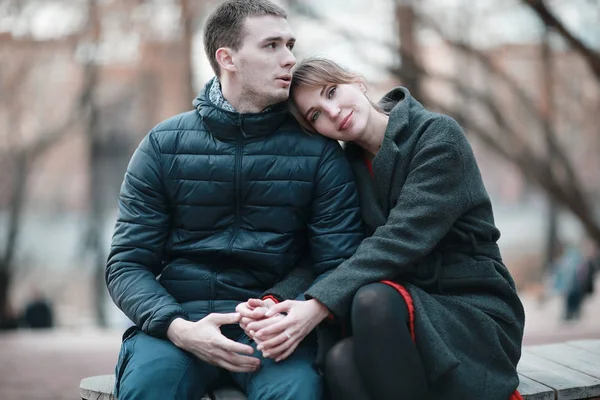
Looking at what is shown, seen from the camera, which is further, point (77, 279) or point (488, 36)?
point (77, 279)

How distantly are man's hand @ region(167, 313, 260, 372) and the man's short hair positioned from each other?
3.06 ft

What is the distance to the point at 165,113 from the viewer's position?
13695 mm

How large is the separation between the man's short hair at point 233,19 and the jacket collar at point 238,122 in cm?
24

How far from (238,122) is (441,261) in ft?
2.61

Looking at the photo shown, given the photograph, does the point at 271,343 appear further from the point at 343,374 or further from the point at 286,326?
the point at 343,374

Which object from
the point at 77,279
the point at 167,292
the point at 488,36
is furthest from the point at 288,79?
the point at 77,279

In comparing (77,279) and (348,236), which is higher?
(348,236)

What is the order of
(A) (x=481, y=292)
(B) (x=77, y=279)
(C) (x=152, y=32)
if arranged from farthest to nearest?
1. (B) (x=77, y=279)
2. (C) (x=152, y=32)
3. (A) (x=481, y=292)

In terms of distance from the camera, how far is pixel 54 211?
1672cm

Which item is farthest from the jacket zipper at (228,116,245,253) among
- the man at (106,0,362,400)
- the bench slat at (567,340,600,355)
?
the bench slat at (567,340,600,355)

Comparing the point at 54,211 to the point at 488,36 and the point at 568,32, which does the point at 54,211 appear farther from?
the point at 568,32

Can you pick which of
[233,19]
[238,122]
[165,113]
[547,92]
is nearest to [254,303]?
[238,122]

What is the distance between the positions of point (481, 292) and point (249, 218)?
0.78m

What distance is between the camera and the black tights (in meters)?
1.98
